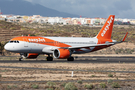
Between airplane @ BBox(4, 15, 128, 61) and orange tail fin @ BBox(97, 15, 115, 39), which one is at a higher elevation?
orange tail fin @ BBox(97, 15, 115, 39)

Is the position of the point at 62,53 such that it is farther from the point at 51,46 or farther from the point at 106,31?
the point at 106,31

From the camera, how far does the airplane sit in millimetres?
43312

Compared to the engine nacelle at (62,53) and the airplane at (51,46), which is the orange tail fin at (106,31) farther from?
the engine nacelle at (62,53)

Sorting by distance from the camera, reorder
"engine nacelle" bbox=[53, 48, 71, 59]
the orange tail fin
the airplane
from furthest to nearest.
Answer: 1. the orange tail fin
2. "engine nacelle" bbox=[53, 48, 71, 59]
3. the airplane

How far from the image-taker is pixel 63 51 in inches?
1758

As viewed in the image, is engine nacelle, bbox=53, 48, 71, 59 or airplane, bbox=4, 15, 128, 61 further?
engine nacelle, bbox=53, 48, 71, 59

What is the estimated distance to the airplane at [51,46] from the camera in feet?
142

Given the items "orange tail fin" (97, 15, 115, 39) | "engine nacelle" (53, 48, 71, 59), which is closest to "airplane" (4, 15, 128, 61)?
"engine nacelle" (53, 48, 71, 59)

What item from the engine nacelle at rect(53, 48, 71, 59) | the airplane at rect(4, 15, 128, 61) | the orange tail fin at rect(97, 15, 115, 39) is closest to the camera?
the airplane at rect(4, 15, 128, 61)

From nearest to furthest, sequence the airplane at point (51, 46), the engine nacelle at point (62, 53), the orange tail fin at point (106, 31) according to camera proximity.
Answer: the airplane at point (51, 46) → the engine nacelle at point (62, 53) → the orange tail fin at point (106, 31)

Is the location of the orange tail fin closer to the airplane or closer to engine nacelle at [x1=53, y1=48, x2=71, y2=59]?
the airplane

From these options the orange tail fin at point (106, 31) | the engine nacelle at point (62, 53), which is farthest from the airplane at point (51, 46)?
the orange tail fin at point (106, 31)

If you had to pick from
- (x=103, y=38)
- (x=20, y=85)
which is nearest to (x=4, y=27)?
(x=103, y=38)

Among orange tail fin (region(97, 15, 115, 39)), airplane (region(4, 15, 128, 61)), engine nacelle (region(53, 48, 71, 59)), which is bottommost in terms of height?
engine nacelle (region(53, 48, 71, 59))
